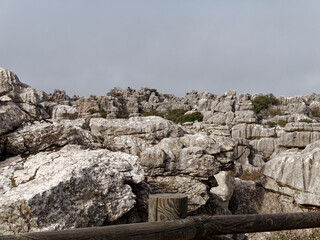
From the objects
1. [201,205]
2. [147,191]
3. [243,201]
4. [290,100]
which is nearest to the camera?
[147,191]

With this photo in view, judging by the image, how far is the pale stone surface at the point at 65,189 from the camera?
3801 mm

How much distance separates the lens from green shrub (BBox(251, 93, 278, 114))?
44.8m

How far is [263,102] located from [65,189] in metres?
44.8

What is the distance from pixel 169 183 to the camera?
6.21 metres

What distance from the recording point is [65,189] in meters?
4.18

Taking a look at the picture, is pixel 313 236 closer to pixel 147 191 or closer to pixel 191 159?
pixel 191 159

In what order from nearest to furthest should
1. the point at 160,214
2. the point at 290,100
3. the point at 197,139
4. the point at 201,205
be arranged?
the point at 160,214
the point at 201,205
the point at 197,139
the point at 290,100

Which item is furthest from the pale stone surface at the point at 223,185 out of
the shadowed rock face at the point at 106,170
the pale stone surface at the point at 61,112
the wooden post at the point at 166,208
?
the wooden post at the point at 166,208

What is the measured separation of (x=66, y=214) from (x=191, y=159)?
10.4ft

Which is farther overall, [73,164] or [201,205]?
[201,205]

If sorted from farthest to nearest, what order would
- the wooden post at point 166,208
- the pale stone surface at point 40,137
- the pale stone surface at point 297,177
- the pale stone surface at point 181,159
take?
the pale stone surface at point 297,177
the pale stone surface at point 181,159
the pale stone surface at point 40,137
the wooden post at point 166,208

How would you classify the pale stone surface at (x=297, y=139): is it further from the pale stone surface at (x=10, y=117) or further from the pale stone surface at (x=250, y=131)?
the pale stone surface at (x=10, y=117)

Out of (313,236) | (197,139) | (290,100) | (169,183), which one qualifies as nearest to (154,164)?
(169,183)

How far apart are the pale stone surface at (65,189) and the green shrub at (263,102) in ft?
139
